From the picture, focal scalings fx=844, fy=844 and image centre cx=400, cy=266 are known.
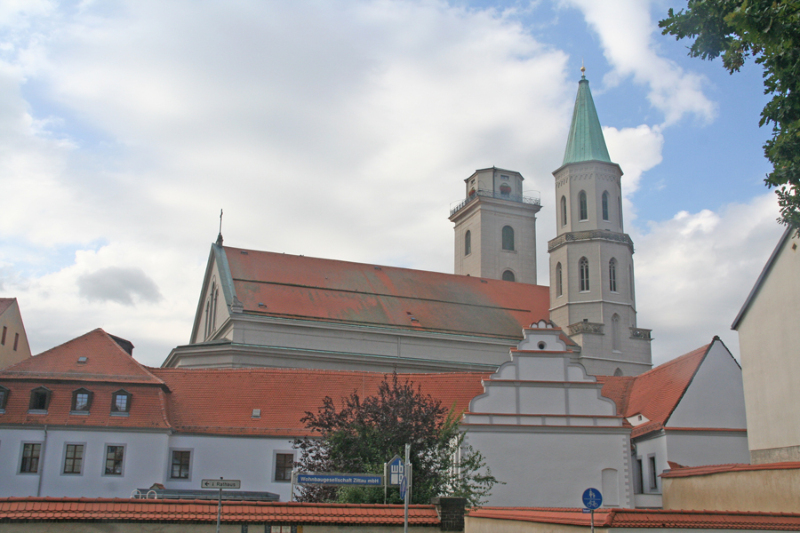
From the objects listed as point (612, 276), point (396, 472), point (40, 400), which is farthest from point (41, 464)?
point (612, 276)

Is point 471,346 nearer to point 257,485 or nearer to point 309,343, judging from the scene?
point 309,343

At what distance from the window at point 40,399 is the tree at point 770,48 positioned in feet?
83.2

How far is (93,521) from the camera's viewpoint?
50.9 ft

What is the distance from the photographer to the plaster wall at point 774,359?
22.7 m

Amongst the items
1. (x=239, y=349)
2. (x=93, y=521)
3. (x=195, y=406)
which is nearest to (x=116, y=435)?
(x=195, y=406)

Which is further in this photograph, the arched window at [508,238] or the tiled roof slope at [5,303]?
the arched window at [508,238]

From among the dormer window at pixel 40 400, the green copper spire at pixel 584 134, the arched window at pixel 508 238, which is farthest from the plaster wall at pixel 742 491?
the arched window at pixel 508 238

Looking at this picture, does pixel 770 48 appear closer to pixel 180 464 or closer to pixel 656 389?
pixel 656 389

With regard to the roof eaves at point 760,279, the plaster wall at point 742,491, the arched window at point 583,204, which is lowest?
the plaster wall at point 742,491

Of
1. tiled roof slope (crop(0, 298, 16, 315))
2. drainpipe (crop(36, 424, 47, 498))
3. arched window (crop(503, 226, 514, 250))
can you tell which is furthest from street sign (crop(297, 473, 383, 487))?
arched window (crop(503, 226, 514, 250))

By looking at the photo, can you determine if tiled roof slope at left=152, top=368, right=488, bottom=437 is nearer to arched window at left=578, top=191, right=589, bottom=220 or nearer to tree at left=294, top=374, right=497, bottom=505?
tree at left=294, top=374, right=497, bottom=505

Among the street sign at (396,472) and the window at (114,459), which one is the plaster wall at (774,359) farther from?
the window at (114,459)

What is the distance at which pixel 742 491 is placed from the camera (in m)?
20.9

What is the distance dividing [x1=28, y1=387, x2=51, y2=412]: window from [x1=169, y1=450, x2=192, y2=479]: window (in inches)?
199
